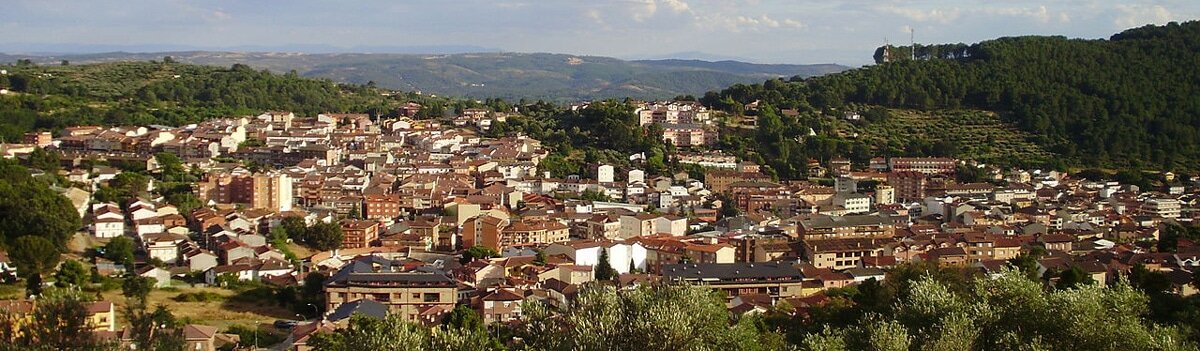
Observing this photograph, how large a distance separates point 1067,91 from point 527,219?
27.7m

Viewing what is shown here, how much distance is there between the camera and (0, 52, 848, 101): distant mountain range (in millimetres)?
120375

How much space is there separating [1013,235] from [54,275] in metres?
18.9

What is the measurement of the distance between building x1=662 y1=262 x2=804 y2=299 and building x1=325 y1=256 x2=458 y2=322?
3556mm

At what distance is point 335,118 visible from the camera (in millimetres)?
Answer: 38969

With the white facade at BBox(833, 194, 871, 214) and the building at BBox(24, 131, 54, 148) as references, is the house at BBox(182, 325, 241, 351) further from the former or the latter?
the building at BBox(24, 131, 54, 148)

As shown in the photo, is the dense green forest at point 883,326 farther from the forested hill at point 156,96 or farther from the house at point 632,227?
the forested hill at point 156,96

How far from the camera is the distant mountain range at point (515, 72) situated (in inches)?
4739

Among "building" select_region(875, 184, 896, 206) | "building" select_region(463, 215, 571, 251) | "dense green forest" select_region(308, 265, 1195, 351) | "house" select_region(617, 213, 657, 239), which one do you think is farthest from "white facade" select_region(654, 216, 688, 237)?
"dense green forest" select_region(308, 265, 1195, 351)

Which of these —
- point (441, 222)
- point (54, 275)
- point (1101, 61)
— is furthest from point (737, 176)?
point (1101, 61)

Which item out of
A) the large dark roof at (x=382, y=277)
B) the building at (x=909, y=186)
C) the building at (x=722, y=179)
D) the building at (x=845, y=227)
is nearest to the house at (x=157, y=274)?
the large dark roof at (x=382, y=277)

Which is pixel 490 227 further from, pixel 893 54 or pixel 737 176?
pixel 893 54

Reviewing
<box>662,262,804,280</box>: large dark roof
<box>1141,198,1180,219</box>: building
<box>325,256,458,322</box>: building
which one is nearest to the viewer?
<box>325,256,458,322</box>: building

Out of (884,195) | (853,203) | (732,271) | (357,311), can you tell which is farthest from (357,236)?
(884,195)

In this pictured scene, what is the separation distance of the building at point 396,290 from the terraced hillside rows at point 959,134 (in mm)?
22820
